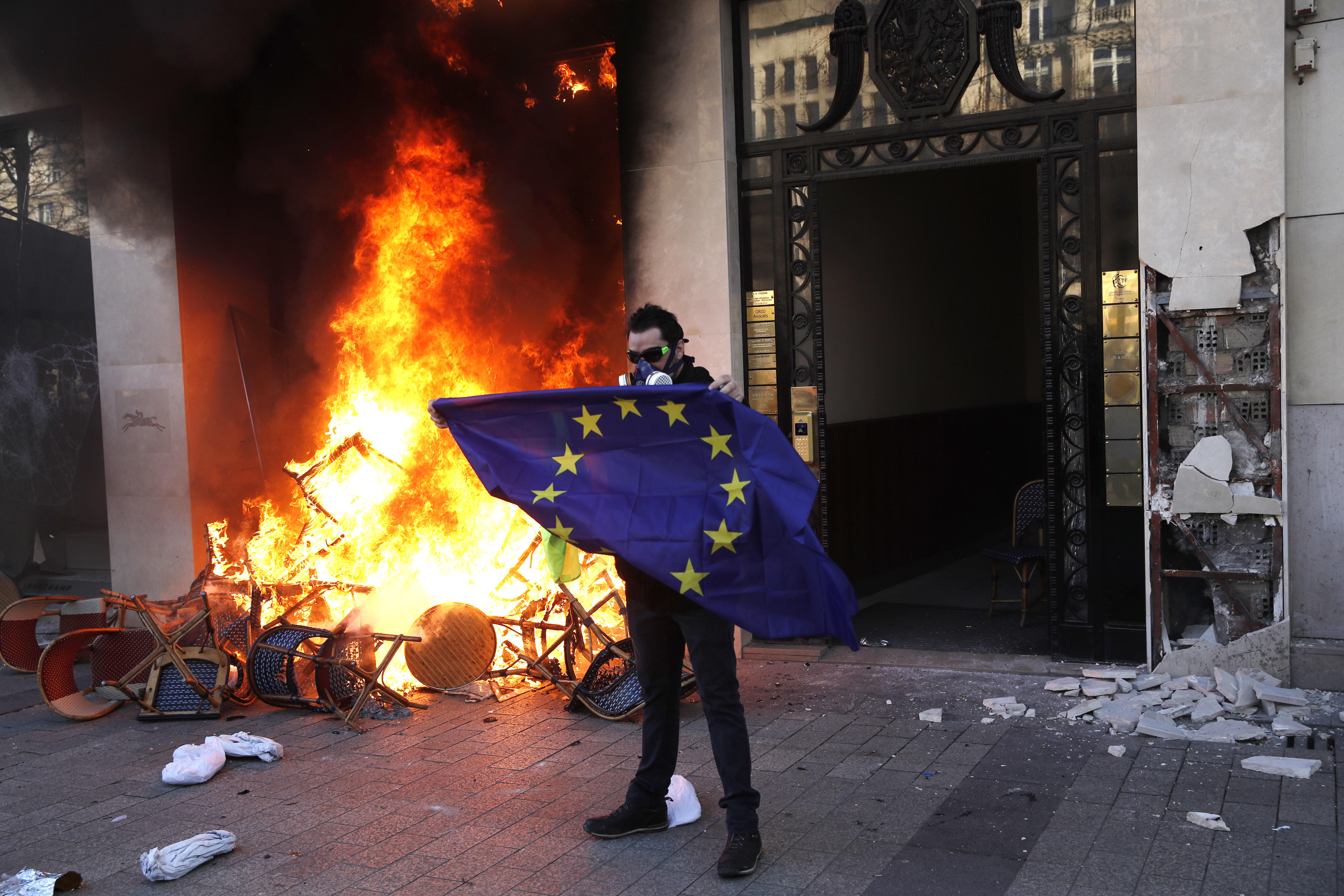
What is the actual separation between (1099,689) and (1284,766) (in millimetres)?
1393

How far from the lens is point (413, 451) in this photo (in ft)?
28.7

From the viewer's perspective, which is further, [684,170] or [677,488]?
[684,170]

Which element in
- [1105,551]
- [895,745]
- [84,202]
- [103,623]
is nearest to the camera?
[895,745]

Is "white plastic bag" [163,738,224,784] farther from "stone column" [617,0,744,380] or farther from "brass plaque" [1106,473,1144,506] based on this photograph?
"brass plaque" [1106,473,1144,506]

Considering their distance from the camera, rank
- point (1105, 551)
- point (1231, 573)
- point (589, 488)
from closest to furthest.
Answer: point (589, 488) → point (1231, 573) → point (1105, 551)

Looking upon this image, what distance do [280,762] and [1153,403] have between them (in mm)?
5351

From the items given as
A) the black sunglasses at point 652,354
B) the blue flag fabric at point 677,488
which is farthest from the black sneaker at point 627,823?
the black sunglasses at point 652,354

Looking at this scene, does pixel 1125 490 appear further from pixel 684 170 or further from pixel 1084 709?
pixel 684 170

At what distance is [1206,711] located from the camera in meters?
5.82

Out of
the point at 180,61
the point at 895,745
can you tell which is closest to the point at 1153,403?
the point at 895,745

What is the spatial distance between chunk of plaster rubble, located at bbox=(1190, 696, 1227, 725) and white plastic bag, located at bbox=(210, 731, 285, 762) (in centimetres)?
487

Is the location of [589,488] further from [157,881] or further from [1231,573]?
[1231,573]

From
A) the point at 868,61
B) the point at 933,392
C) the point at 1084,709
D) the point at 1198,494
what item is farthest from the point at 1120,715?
the point at 933,392

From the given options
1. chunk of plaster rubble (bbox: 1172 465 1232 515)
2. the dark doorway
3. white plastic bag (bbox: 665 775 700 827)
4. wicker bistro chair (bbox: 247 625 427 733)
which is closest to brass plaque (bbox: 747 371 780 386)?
the dark doorway
